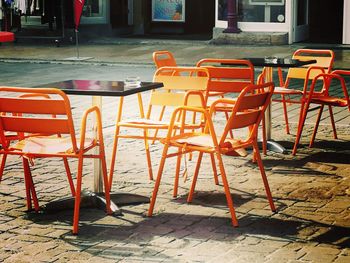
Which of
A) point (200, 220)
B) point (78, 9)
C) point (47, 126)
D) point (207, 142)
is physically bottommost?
point (200, 220)

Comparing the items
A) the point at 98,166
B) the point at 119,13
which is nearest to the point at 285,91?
the point at 98,166

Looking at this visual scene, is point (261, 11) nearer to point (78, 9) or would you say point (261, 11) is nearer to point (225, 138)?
point (78, 9)

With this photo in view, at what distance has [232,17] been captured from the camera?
74.5 ft

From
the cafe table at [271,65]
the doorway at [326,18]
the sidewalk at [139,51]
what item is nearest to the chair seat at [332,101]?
the cafe table at [271,65]

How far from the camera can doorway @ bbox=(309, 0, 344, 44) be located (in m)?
26.0

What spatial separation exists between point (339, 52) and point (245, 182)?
13337 mm

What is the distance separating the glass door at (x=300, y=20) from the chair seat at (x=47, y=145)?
16371 millimetres

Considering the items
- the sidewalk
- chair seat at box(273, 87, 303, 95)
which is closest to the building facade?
the sidewalk

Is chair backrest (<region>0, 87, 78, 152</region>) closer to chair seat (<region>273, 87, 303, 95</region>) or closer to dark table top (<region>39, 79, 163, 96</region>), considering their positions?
dark table top (<region>39, 79, 163, 96</region>)

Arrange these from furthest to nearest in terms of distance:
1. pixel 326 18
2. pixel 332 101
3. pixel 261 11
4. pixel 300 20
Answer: pixel 326 18
pixel 300 20
pixel 261 11
pixel 332 101

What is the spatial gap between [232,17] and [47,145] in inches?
647

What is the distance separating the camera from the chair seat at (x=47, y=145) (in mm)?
6520

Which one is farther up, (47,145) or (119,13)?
(119,13)

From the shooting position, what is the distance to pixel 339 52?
20.7 metres
